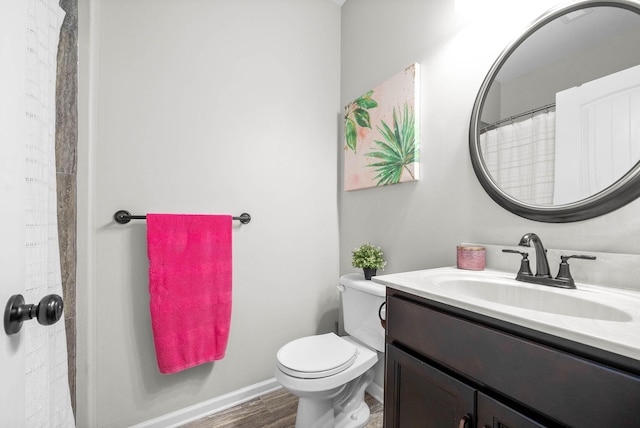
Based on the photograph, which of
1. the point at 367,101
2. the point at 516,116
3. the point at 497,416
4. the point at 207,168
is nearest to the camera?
the point at 497,416

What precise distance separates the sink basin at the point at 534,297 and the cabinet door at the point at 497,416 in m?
0.30

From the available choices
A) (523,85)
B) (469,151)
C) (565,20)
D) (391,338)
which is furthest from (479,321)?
(565,20)

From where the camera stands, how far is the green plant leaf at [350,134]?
5.78 ft

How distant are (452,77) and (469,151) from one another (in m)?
0.38

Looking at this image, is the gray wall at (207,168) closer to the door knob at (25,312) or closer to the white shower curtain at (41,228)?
the white shower curtain at (41,228)

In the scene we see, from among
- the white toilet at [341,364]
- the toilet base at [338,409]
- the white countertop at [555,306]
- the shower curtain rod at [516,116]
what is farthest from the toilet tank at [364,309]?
the shower curtain rod at [516,116]

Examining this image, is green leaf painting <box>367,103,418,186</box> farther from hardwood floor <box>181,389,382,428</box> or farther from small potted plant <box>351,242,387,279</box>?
hardwood floor <box>181,389,382,428</box>

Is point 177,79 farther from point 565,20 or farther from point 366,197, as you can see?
point 565,20

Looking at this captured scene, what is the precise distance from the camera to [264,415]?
1.43 metres

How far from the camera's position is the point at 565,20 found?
898mm

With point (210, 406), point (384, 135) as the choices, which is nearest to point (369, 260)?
point (384, 135)

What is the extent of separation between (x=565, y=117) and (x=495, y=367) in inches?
34.1

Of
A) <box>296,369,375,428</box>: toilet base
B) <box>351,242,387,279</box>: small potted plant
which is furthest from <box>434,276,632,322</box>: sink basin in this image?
<box>296,369,375,428</box>: toilet base

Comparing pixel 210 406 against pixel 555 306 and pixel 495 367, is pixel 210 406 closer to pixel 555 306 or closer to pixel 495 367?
pixel 495 367
